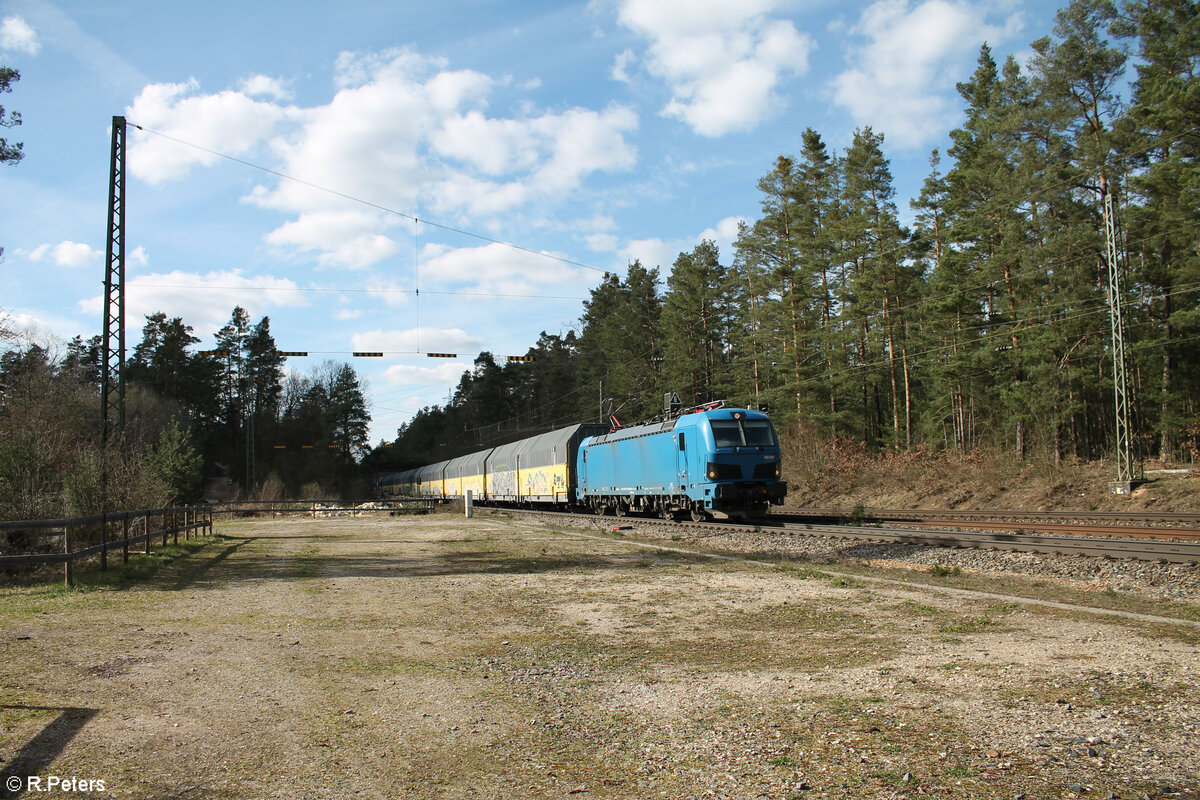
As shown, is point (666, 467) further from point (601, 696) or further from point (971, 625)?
point (601, 696)

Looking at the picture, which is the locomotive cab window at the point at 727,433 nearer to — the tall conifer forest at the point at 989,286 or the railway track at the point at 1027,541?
the railway track at the point at 1027,541

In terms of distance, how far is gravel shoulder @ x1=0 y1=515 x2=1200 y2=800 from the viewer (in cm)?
387

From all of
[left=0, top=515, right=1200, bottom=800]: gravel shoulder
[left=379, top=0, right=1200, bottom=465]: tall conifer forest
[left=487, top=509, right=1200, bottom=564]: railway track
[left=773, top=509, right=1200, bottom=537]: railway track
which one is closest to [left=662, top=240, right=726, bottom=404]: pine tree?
[left=379, top=0, right=1200, bottom=465]: tall conifer forest

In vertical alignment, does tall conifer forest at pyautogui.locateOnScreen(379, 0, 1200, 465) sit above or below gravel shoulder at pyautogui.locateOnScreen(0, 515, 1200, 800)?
above

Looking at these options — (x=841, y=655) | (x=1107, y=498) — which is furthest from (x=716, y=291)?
(x=841, y=655)

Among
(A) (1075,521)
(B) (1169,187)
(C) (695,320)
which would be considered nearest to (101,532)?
(A) (1075,521)

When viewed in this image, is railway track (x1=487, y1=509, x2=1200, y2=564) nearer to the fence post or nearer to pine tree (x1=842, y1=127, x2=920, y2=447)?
the fence post

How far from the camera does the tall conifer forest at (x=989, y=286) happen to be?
30.0 m

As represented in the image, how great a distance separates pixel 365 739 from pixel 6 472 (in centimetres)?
1246

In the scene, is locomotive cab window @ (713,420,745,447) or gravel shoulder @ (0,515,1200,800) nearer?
gravel shoulder @ (0,515,1200,800)

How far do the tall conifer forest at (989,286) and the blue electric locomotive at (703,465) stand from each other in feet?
39.8

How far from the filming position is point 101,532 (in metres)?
13.1

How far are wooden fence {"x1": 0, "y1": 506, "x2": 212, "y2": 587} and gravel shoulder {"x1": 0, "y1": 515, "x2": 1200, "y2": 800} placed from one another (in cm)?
133

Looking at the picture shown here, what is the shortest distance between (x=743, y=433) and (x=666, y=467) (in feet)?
10.7
